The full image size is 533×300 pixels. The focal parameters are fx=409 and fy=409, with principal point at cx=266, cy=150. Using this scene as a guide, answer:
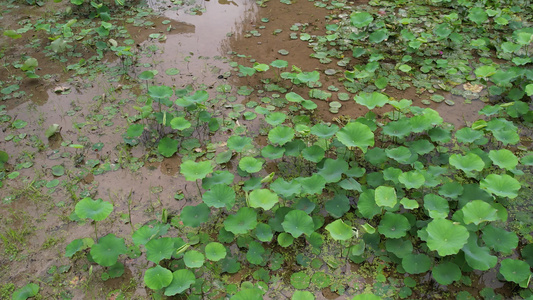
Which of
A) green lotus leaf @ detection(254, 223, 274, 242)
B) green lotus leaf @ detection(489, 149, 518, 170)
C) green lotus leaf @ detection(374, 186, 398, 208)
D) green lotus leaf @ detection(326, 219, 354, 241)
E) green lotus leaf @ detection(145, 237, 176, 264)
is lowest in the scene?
green lotus leaf @ detection(145, 237, 176, 264)

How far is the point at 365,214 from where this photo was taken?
3.02 metres

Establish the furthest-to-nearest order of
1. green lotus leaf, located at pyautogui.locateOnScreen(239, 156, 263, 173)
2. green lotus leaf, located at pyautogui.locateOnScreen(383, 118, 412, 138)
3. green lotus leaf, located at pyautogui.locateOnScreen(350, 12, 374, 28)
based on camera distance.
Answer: green lotus leaf, located at pyautogui.locateOnScreen(350, 12, 374, 28) → green lotus leaf, located at pyautogui.locateOnScreen(383, 118, 412, 138) → green lotus leaf, located at pyautogui.locateOnScreen(239, 156, 263, 173)

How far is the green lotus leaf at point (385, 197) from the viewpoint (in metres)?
2.91

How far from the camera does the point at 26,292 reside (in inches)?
107

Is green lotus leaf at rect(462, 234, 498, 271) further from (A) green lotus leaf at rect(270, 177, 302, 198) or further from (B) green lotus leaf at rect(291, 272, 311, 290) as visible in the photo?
(A) green lotus leaf at rect(270, 177, 302, 198)

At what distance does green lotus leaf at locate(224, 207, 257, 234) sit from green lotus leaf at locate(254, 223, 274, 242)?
0.05m

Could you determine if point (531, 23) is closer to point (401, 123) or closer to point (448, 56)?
point (448, 56)

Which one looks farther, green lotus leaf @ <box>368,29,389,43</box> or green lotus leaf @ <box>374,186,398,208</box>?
green lotus leaf @ <box>368,29,389,43</box>

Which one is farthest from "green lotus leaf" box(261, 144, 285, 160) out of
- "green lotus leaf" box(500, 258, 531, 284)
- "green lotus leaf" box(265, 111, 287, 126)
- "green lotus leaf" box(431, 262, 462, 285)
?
"green lotus leaf" box(500, 258, 531, 284)

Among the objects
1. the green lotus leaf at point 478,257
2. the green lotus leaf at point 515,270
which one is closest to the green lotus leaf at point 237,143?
the green lotus leaf at point 478,257

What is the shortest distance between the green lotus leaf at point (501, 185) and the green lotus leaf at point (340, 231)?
107cm

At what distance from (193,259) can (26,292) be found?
112 cm

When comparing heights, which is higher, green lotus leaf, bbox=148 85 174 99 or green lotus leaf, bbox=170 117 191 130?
green lotus leaf, bbox=148 85 174 99

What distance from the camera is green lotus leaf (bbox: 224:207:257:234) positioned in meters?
2.91
